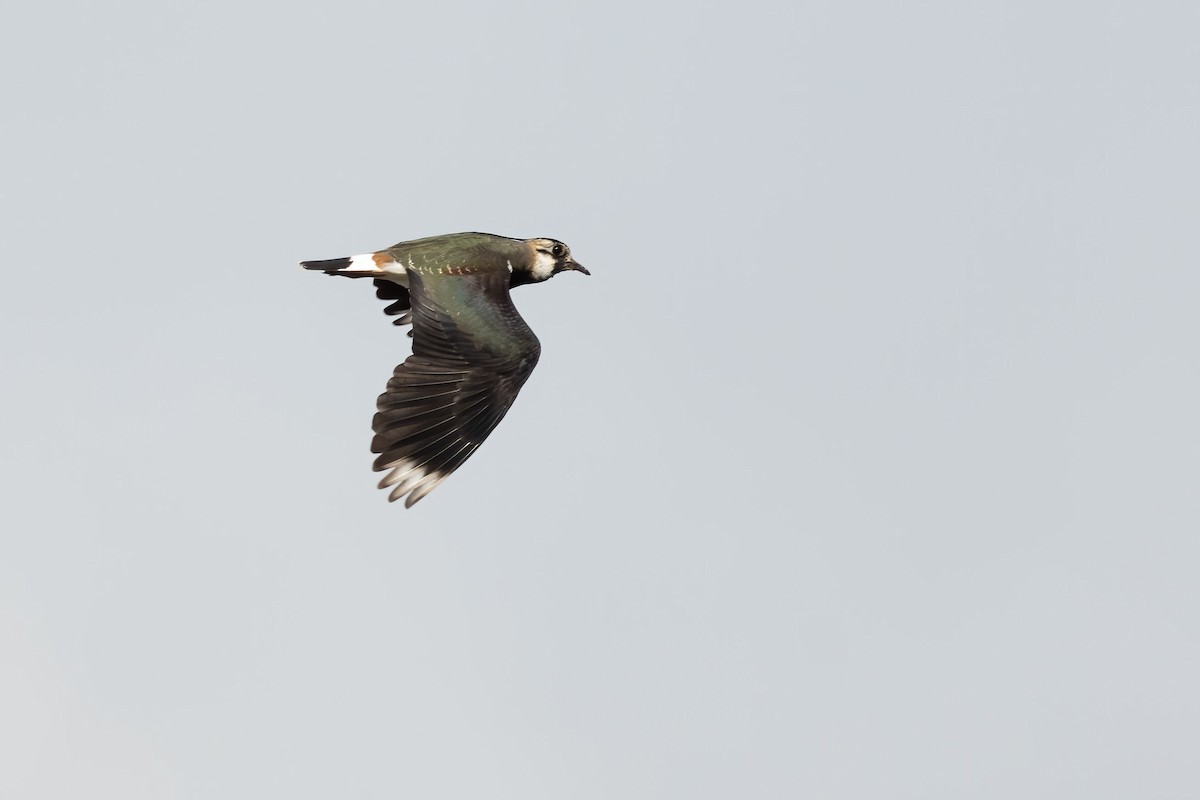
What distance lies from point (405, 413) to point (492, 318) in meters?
1.70

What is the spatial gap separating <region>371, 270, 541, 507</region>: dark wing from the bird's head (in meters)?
2.37

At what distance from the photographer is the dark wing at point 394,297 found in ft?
74.7

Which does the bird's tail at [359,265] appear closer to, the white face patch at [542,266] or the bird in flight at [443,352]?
the bird in flight at [443,352]

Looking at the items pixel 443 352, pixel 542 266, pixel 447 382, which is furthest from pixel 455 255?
pixel 447 382

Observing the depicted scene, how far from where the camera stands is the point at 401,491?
19297mm

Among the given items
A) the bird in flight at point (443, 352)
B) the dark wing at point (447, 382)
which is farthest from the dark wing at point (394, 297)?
the dark wing at point (447, 382)

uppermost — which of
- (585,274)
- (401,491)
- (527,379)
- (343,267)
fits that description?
(585,274)

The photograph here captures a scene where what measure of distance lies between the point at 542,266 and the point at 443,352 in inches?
149

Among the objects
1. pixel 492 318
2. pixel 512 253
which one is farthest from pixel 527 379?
pixel 512 253

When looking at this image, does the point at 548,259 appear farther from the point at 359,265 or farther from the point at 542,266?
the point at 359,265

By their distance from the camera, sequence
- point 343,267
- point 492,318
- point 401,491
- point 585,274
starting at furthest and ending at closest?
point 585,274 → point 343,267 → point 492,318 → point 401,491

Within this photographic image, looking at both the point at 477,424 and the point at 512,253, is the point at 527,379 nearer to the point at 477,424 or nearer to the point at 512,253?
the point at 477,424

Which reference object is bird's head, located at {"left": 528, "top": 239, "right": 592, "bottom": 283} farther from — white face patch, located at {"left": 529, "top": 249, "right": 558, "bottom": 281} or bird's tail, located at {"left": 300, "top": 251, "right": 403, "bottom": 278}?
bird's tail, located at {"left": 300, "top": 251, "right": 403, "bottom": 278}

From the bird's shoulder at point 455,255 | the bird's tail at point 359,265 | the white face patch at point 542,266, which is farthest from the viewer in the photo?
the white face patch at point 542,266
